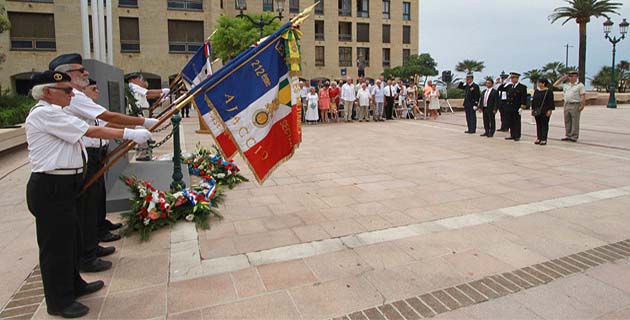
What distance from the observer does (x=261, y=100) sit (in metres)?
4.80

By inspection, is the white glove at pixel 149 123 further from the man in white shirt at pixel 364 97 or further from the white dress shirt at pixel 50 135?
the man in white shirt at pixel 364 97

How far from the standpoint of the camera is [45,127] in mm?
2963

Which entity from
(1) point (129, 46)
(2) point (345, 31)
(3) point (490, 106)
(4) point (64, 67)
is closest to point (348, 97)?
(3) point (490, 106)

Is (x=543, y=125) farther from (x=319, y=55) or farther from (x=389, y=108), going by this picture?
(x=319, y=55)

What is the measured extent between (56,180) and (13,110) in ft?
40.7

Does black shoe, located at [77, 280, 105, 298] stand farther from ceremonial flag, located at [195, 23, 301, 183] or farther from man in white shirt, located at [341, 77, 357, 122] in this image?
man in white shirt, located at [341, 77, 357, 122]

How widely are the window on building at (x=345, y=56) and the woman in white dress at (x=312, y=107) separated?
3190cm

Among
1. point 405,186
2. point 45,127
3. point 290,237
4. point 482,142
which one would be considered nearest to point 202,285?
point 290,237

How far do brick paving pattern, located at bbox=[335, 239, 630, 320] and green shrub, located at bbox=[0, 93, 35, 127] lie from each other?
1280cm

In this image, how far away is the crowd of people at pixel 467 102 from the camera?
Answer: 11.3m

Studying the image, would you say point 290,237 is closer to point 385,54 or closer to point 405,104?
point 405,104

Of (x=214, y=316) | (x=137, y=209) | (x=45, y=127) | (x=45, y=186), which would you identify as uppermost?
(x=45, y=127)

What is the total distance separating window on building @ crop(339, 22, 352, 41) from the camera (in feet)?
159

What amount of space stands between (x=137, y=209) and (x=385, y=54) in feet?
160
